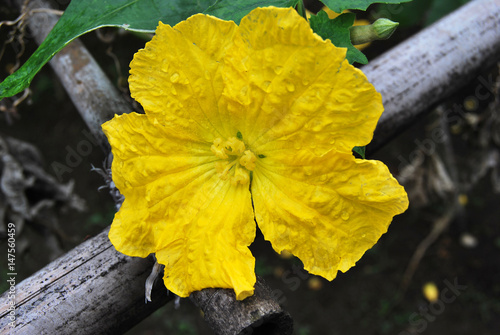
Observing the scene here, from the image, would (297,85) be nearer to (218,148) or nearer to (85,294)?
(218,148)

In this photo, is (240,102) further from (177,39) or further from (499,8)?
(499,8)

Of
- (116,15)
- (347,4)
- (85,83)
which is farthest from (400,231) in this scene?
(116,15)

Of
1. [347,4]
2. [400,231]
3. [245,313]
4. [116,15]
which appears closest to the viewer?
[245,313]

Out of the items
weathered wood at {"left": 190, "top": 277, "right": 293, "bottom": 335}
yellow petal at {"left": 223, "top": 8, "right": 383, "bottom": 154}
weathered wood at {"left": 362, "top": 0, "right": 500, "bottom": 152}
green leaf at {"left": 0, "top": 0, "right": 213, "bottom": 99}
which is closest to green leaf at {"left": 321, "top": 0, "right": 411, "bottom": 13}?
yellow petal at {"left": 223, "top": 8, "right": 383, "bottom": 154}

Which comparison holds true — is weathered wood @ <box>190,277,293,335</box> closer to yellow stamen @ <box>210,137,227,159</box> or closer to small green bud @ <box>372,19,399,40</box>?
yellow stamen @ <box>210,137,227,159</box>

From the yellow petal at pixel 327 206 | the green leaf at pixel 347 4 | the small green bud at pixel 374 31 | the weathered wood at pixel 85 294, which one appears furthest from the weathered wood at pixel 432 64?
the weathered wood at pixel 85 294

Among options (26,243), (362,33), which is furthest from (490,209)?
(26,243)
